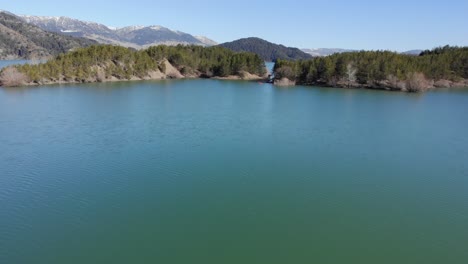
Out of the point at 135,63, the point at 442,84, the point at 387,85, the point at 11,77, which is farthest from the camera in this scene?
the point at 135,63

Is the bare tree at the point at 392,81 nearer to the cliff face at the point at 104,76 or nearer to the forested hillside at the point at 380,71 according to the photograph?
the forested hillside at the point at 380,71

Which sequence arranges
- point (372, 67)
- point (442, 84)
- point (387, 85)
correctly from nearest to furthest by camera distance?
point (387, 85) → point (372, 67) → point (442, 84)

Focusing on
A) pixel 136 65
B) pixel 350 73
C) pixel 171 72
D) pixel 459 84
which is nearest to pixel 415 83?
pixel 350 73

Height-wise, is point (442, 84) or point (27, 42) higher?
point (27, 42)

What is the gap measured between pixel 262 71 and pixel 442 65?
31.7 metres

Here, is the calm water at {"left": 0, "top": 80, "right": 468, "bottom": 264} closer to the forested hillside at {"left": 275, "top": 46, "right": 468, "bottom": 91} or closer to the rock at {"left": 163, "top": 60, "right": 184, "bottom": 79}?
the forested hillside at {"left": 275, "top": 46, "right": 468, "bottom": 91}

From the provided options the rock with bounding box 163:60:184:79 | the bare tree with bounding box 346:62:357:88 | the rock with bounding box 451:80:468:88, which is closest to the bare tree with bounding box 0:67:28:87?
the rock with bounding box 163:60:184:79

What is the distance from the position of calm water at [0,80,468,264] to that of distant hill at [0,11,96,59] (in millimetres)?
124354

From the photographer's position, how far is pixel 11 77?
147 feet

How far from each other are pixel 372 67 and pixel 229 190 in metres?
46.1

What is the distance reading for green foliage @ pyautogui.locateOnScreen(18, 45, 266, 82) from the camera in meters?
51.6

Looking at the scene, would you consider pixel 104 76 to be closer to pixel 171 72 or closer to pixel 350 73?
pixel 171 72

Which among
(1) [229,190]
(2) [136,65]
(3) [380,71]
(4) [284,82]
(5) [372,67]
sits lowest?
(1) [229,190]

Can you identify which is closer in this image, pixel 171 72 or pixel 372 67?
pixel 372 67
